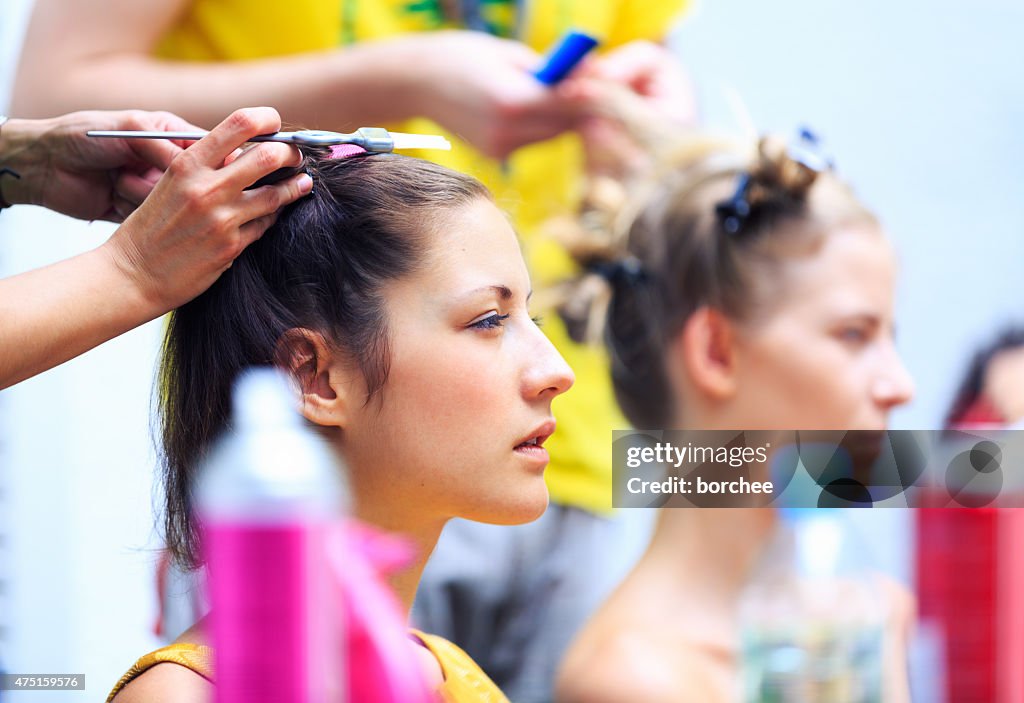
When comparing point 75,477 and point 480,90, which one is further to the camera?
point 75,477

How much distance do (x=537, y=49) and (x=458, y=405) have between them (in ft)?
2.19

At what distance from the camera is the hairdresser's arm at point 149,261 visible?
2.62 ft

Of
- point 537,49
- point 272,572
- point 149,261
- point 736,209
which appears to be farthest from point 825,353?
point 272,572

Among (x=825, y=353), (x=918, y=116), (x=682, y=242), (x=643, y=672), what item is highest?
(x=918, y=116)

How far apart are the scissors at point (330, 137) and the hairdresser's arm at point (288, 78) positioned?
12.5 inches

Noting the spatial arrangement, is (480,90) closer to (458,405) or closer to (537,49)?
(537,49)

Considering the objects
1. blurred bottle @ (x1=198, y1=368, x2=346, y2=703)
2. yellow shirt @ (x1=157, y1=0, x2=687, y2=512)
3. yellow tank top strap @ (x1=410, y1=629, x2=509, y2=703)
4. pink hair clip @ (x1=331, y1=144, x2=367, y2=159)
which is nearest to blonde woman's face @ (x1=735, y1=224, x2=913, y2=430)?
yellow shirt @ (x1=157, y1=0, x2=687, y2=512)

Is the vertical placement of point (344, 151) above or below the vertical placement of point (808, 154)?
below

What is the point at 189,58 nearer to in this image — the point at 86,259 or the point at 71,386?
the point at 71,386

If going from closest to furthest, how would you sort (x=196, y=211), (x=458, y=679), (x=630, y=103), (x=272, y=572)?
1. (x=272, y=572)
2. (x=196, y=211)
3. (x=458, y=679)
4. (x=630, y=103)

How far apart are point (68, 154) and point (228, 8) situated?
0.43 metres

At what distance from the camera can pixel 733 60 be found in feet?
6.56

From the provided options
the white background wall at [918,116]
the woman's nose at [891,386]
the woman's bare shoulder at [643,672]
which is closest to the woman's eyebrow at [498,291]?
the woman's bare shoulder at [643,672]

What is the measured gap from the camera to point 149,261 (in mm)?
842
